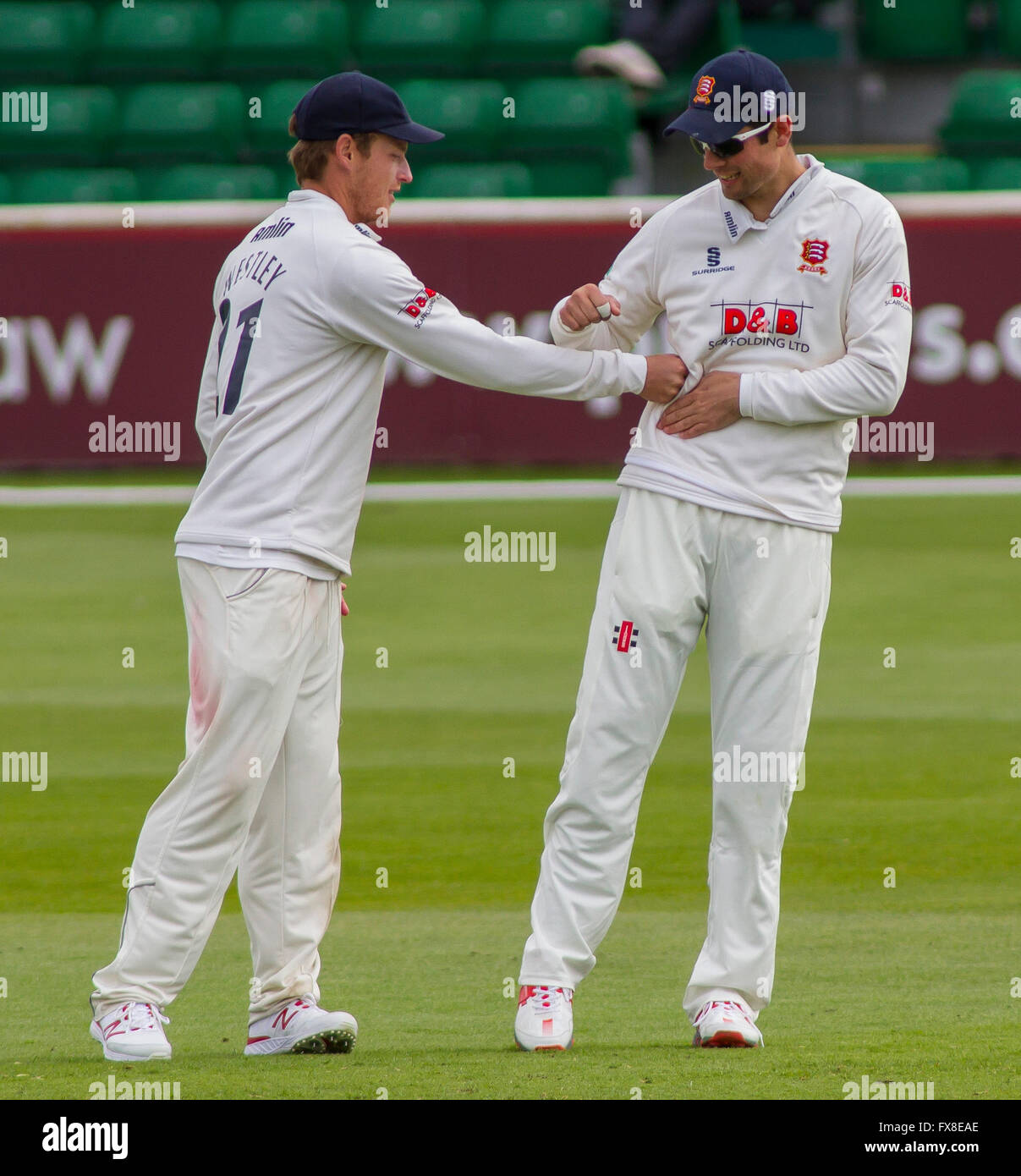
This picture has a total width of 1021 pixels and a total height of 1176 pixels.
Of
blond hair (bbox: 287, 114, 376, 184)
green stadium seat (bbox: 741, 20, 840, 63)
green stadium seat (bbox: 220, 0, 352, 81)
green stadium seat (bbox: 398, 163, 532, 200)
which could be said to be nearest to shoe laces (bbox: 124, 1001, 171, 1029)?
blond hair (bbox: 287, 114, 376, 184)

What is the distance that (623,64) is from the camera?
1927cm

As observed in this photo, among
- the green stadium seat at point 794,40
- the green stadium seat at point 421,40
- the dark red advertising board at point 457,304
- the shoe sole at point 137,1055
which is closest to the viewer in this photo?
the shoe sole at point 137,1055

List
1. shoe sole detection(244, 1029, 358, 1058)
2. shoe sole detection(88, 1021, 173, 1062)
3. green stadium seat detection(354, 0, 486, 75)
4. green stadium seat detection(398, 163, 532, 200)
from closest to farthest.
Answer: shoe sole detection(88, 1021, 173, 1062) < shoe sole detection(244, 1029, 358, 1058) < green stadium seat detection(398, 163, 532, 200) < green stadium seat detection(354, 0, 486, 75)

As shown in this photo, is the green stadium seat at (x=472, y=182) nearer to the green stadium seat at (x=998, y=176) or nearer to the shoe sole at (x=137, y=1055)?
the green stadium seat at (x=998, y=176)

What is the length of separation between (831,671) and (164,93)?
1143 cm

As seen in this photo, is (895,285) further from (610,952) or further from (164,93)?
(164,93)

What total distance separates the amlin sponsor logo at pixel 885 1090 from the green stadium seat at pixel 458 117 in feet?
49.7

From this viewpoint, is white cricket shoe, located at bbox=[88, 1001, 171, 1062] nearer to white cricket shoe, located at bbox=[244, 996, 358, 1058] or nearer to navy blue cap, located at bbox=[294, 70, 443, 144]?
white cricket shoe, located at bbox=[244, 996, 358, 1058]

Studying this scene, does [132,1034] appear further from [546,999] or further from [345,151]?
[345,151]

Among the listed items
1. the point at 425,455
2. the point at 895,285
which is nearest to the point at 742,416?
the point at 895,285

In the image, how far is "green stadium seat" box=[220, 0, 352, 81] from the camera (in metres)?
19.4

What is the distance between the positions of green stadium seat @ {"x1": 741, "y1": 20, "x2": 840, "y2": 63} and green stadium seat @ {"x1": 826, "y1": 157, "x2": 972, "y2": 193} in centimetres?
356

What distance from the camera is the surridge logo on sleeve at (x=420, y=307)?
4.56 meters

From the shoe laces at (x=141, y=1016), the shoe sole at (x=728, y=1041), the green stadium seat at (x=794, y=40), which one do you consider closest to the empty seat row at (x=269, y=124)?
the green stadium seat at (x=794, y=40)
